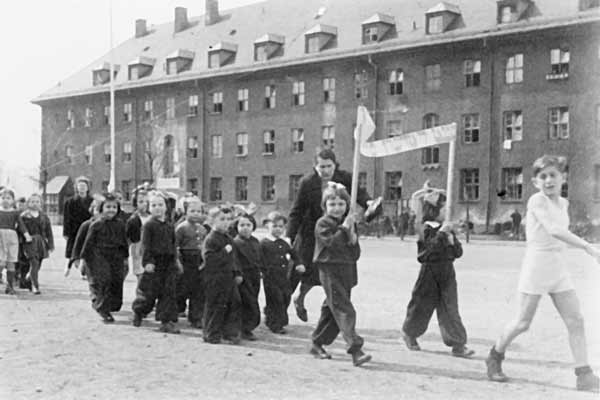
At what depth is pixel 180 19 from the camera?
6025cm

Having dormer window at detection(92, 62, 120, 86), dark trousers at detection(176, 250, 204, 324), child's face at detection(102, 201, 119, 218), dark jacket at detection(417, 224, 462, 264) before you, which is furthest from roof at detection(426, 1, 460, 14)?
dark jacket at detection(417, 224, 462, 264)

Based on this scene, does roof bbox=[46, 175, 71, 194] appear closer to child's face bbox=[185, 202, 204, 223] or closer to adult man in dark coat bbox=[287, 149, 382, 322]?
child's face bbox=[185, 202, 204, 223]

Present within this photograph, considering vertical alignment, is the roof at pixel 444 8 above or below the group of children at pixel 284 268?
above

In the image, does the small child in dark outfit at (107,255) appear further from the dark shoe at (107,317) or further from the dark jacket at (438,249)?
the dark jacket at (438,249)

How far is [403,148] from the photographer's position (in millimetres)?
7223

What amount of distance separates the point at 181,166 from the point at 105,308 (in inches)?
1746

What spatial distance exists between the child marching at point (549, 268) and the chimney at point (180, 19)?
56178 mm

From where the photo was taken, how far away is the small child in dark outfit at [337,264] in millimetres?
7148

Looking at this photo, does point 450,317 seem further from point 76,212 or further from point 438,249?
point 76,212

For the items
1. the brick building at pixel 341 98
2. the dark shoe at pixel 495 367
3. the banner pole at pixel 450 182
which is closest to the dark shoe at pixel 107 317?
the banner pole at pixel 450 182

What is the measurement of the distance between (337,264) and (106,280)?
409 cm

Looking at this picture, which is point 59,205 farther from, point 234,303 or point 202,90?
point 234,303

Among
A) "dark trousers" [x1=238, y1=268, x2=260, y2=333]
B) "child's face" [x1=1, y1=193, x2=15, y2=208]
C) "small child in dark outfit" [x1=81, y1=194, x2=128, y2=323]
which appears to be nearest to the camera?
"dark trousers" [x1=238, y1=268, x2=260, y2=333]

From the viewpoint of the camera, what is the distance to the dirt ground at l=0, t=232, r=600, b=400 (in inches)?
234
